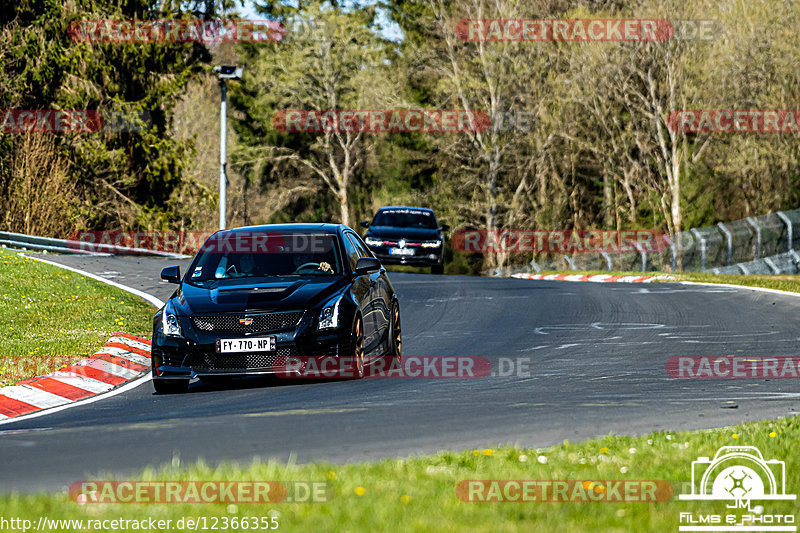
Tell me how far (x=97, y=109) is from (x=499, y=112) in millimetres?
20138

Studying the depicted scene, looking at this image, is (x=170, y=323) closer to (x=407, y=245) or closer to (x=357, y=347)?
(x=357, y=347)

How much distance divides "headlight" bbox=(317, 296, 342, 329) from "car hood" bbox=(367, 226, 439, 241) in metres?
20.5

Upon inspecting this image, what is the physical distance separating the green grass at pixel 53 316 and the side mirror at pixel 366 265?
12.0 ft

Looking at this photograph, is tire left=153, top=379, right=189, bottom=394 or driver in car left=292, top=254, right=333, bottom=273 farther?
driver in car left=292, top=254, right=333, bottom=273

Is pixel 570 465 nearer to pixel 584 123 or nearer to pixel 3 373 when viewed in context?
pixel 3 373

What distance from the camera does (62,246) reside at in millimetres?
31688

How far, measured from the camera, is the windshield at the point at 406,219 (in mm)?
32906

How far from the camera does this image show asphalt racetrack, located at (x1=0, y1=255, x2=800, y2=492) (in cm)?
759

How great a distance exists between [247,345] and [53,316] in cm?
775

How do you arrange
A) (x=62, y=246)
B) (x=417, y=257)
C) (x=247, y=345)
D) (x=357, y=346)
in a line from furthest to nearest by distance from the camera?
(x=62, y=246) → (x=417, y=257) → (x=357, y=346) → (x=247, y=345)
